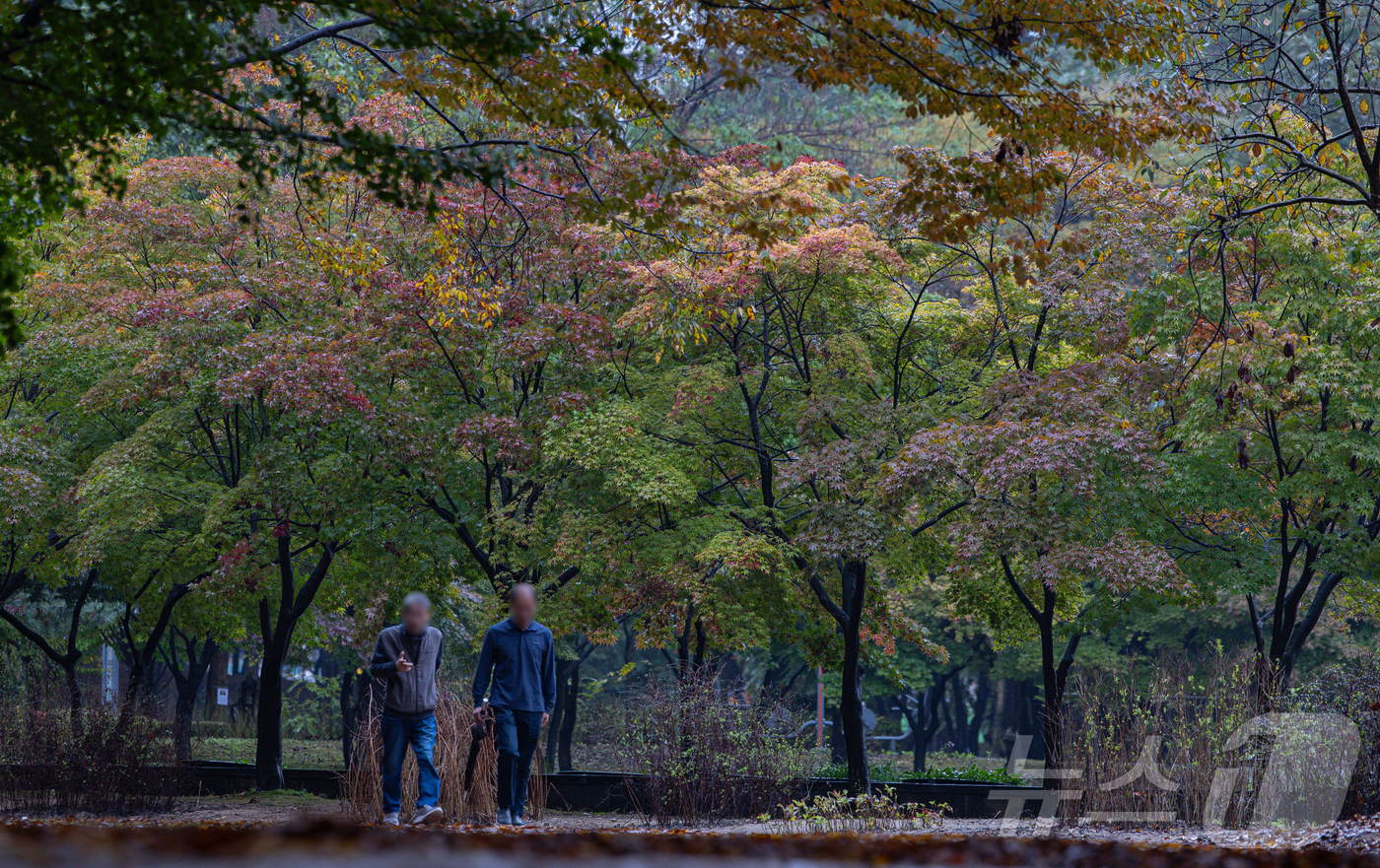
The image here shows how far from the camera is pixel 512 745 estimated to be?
6.91m

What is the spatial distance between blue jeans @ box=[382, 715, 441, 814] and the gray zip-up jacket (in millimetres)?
80

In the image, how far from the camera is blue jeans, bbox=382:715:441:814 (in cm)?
673

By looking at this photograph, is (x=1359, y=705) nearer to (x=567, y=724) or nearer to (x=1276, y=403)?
(x=1276, y=403)

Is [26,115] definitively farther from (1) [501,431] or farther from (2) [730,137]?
(2) [730,137]

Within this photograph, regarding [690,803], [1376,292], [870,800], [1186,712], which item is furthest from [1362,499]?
[690,803]

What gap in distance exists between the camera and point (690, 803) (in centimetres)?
937

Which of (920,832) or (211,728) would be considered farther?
(211,728)

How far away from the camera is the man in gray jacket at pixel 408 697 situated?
6.71 meters

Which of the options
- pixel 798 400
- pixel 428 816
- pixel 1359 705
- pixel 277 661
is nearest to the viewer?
pixel 428 816

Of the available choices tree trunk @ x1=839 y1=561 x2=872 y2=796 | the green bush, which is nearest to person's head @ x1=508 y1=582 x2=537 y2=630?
tree trunk @ x1=839 y1=561 x2=872 y2=796

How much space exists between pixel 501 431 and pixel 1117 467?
23.0 feet

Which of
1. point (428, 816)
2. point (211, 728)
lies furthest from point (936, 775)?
point (211, 728)

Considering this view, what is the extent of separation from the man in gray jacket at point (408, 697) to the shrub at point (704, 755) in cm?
301

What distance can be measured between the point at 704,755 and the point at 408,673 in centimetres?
353
